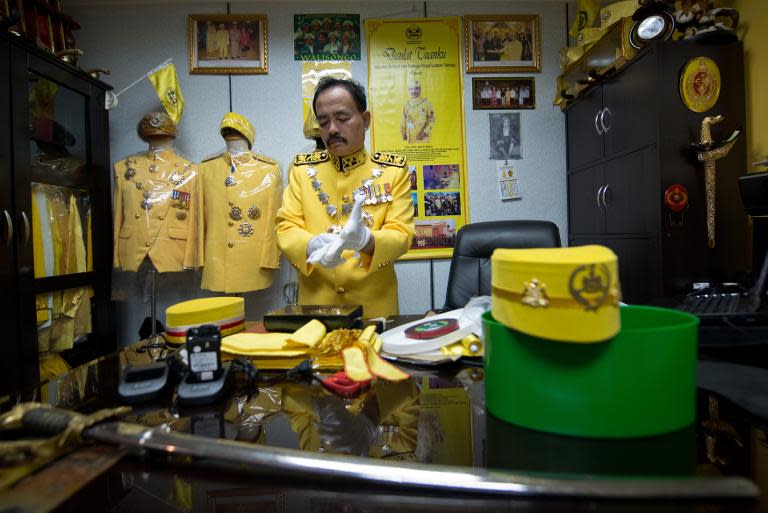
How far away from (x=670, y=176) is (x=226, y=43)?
8.77 feet

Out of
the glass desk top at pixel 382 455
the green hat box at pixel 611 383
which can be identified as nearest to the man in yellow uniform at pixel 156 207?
the glass desk top at pixel 382 455

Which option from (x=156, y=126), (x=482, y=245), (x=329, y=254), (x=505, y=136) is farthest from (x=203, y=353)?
(x=505, y=136)

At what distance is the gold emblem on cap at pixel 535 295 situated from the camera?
0.42 meters

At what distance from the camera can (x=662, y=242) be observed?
5.96ft

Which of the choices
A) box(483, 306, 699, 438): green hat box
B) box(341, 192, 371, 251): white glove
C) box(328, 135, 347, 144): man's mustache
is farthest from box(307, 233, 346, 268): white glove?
box(483, 306, 699, 438): green hat box

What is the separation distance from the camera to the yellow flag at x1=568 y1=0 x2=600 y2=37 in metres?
2.44

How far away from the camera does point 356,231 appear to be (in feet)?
4.11

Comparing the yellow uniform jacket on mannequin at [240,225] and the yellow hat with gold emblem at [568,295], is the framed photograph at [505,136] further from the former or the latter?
the yellow hat with gold emblem at [568,295]

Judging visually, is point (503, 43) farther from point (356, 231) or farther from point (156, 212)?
point (156, 212)

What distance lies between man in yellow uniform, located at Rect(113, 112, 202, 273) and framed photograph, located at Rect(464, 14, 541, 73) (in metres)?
1.97

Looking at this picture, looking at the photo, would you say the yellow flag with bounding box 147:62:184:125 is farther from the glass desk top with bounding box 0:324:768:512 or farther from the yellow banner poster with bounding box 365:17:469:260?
the glass desk top with bounding box 0:324:768:512

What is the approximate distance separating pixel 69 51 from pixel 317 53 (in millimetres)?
1365

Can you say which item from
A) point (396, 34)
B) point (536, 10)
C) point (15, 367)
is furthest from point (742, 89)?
point (15, 367)

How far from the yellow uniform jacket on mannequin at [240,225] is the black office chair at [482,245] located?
108 cm
